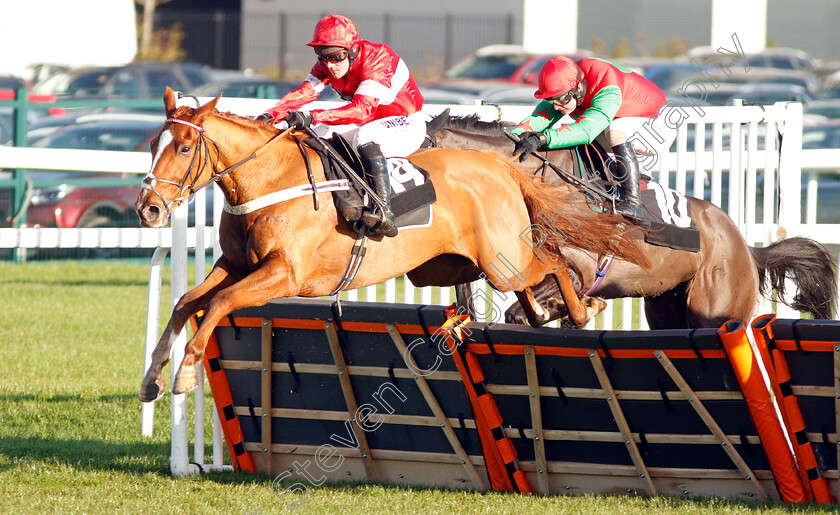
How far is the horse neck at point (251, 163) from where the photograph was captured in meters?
4.70

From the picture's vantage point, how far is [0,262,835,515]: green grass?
4.77m

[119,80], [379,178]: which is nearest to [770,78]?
[119,80]

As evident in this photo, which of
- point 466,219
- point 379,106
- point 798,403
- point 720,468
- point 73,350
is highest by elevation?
point 379,106

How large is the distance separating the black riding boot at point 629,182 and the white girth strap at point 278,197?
5.45 feet

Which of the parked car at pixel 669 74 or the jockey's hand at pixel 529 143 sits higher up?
the parked car at pixel 669 74

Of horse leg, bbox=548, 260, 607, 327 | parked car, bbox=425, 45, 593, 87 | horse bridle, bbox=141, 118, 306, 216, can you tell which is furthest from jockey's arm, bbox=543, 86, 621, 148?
parked car, bbox=425, 45, 593, 87

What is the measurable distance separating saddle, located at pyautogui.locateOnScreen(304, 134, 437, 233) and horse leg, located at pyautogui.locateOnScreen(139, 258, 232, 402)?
62 centimetres

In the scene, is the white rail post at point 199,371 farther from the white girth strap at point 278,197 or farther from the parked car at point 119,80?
the parked car at point 119,80

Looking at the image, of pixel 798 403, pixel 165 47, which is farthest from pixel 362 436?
pixel 165 47

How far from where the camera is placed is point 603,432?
15.9 ft

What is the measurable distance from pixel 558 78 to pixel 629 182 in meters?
0.70

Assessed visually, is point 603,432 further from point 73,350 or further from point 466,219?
point 73,350

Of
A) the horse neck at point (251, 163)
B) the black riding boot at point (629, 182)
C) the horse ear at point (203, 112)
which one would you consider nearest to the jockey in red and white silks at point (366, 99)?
the horse neck at point (251, 163)

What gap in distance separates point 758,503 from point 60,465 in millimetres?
3413
